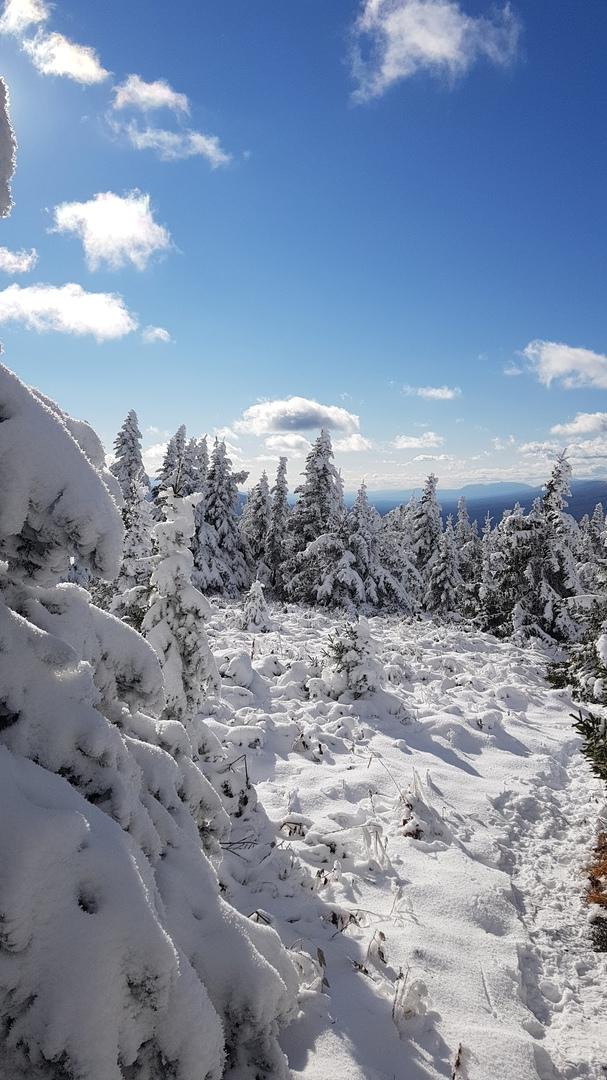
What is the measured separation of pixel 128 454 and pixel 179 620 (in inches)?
1202

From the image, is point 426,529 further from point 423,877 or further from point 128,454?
point 423,877

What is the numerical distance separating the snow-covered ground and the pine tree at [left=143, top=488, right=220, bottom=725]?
1.40m

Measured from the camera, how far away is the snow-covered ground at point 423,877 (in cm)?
359

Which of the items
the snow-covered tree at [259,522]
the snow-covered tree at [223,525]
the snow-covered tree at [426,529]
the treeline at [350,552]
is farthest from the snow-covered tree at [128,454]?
the snow-covered tree at [426,529]

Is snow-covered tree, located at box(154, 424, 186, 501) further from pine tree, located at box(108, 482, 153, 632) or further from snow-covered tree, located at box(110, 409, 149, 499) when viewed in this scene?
pine tree, located at box(108, 482, 153, 632)

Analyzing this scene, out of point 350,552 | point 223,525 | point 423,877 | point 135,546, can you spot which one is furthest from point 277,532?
point 423,877

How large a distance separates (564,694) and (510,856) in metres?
6.69

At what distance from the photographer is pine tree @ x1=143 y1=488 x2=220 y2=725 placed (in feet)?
22.7

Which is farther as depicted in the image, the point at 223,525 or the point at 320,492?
the point at 223,525

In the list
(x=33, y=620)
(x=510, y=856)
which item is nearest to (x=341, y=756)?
(x=510, y=856)

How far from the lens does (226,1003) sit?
2645 millimetres

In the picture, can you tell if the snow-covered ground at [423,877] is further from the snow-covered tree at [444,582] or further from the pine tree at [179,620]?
the snow-covered tree at [444,582]

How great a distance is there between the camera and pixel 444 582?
35906 millimetres

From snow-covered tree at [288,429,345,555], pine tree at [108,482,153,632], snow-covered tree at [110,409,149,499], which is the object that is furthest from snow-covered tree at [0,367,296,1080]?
snow-covered tree at [110,409,149,499]
